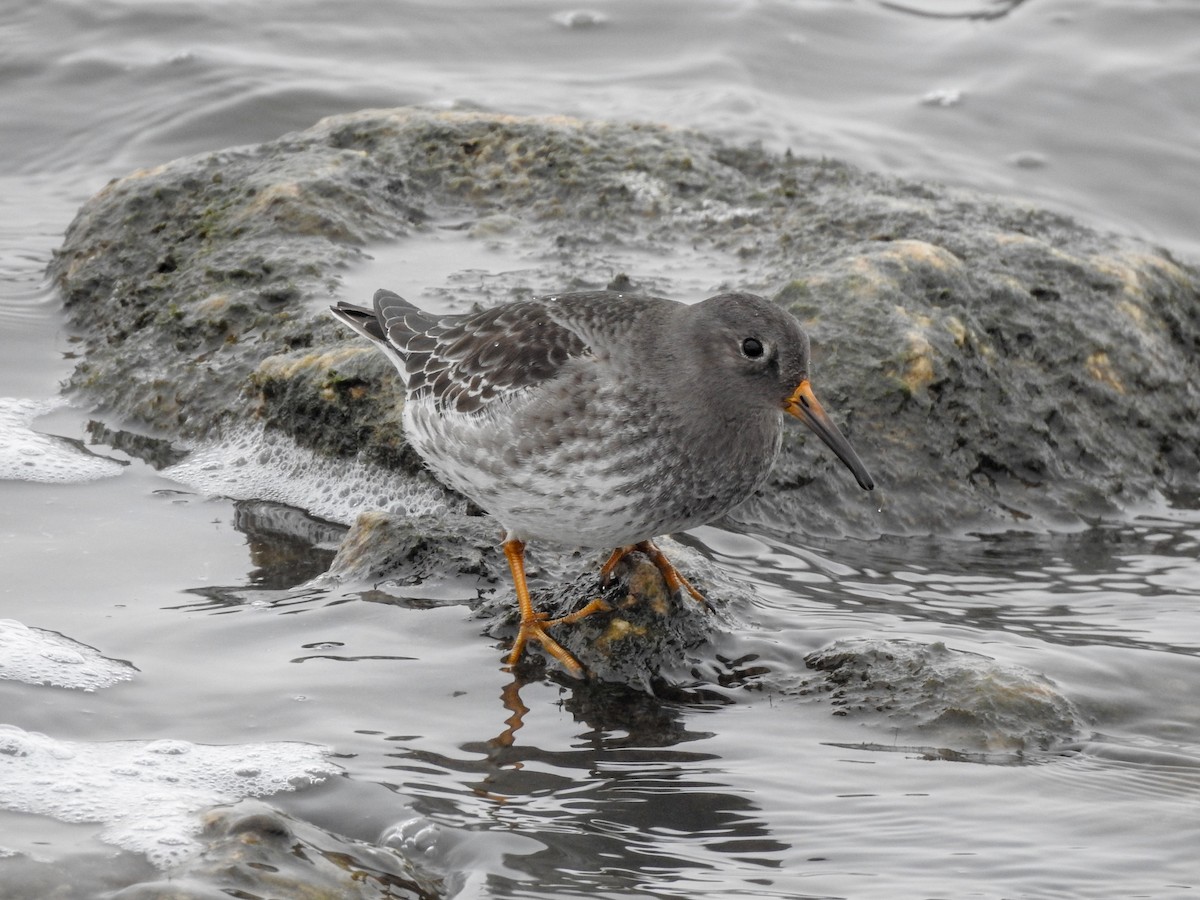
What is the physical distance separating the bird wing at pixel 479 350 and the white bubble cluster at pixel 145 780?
5.73ft

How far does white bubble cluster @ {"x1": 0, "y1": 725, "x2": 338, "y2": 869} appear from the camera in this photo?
14.7 feet

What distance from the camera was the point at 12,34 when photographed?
1385 cm

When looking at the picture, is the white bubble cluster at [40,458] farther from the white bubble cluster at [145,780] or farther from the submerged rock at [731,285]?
the white bubble cluster at [145,780]

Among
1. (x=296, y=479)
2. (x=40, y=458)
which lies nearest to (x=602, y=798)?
(x=296, y=479)

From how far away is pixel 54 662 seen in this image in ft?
18.2

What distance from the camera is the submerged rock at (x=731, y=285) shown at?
7.34 meters

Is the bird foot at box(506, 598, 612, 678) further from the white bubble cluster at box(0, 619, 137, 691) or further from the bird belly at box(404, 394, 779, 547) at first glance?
the white bubble cluster at box(0, 619, 137, 691)

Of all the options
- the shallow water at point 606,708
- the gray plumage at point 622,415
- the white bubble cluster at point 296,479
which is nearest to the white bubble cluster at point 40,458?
the shallow water at point 606,708

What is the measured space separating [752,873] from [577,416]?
6.61 ft

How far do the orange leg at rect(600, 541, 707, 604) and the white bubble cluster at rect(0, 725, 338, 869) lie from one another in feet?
5.03

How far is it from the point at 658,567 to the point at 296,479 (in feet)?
7.48

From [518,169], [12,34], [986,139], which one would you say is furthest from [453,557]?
[12,34]

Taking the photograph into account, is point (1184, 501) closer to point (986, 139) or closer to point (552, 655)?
point (552, 655)

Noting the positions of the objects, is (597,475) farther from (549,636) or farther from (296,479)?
(296,479)
